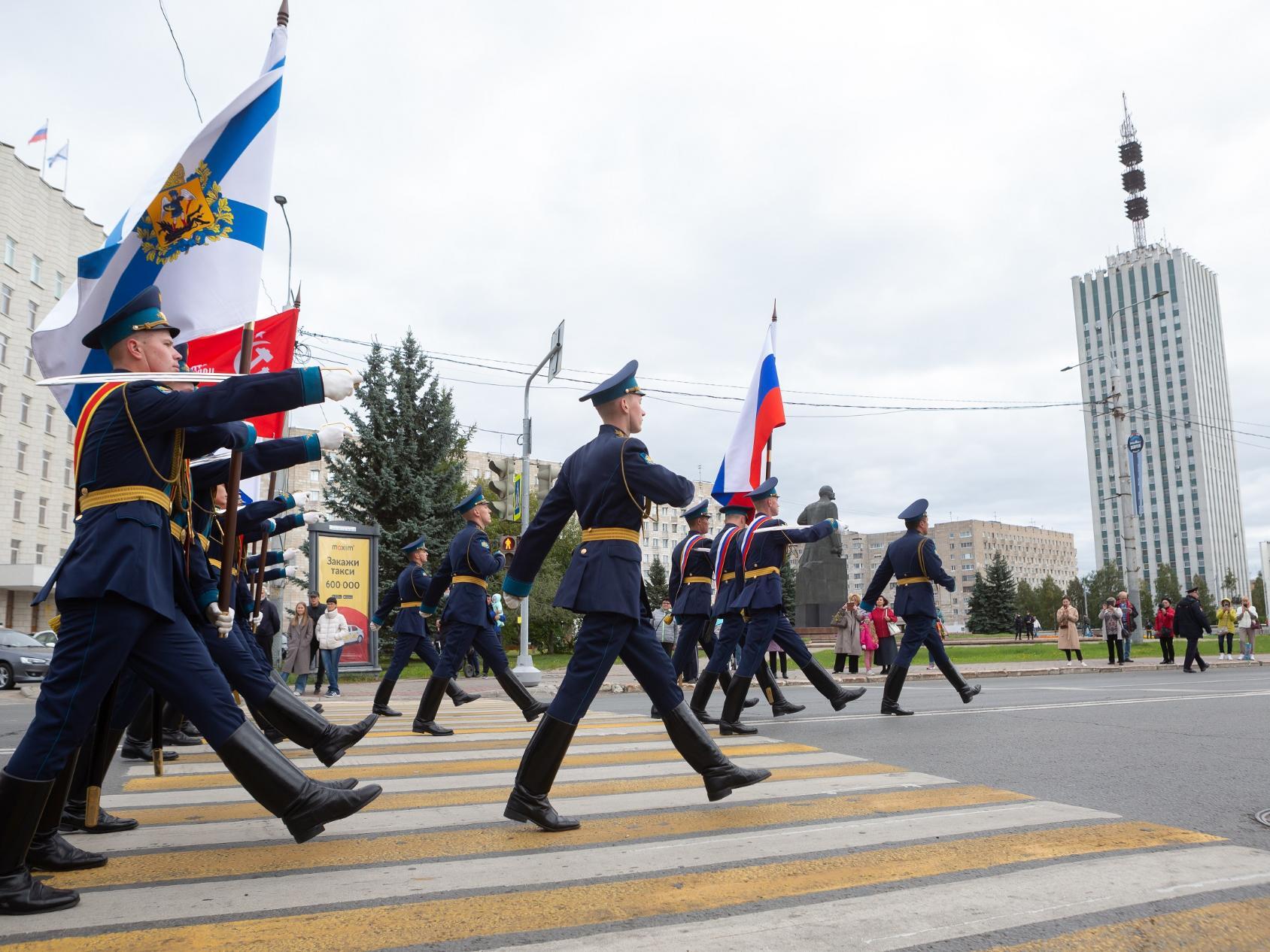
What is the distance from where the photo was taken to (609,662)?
488 centimetres

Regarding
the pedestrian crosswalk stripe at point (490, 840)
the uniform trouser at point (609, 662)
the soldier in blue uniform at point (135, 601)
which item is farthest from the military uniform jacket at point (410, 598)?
the soldier in blue uniform at point (135, 601)

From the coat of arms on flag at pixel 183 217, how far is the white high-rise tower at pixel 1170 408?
149 m

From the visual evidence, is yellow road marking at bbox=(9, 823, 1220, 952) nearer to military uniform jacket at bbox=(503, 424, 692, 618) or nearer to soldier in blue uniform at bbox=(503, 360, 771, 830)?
soldier in blue uniform at bbox=(503, 360, 771, 830)

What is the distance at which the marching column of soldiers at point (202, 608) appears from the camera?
369cm

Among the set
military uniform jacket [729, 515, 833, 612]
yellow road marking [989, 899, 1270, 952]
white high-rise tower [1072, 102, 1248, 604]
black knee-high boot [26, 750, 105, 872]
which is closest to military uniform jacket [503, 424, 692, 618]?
black knee-high boot [26, 750, 105, 872]

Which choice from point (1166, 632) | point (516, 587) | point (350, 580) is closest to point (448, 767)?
point (516, 587)

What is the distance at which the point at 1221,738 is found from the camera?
8117 mm

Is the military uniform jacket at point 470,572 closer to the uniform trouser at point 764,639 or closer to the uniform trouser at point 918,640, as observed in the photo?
the uniform trouser at point 764,639

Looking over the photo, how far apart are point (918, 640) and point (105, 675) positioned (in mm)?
8185

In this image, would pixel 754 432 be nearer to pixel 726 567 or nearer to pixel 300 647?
pixel 726 567

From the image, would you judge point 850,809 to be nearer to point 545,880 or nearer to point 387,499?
point 545,880

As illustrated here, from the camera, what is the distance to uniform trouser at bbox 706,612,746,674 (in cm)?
922

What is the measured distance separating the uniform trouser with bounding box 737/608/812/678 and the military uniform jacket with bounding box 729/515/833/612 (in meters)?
0.09

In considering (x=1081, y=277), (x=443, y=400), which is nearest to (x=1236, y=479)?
(x=1081, y=277)
